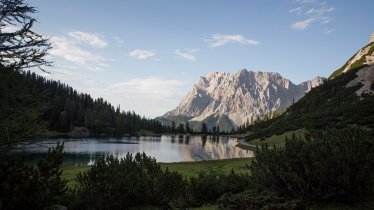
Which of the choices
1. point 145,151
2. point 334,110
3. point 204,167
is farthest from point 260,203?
point 334,110

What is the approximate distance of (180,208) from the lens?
13820mm

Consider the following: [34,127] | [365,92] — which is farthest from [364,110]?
[34,127]

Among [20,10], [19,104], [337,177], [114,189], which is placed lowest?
[114,189]

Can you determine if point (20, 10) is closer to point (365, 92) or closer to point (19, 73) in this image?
point (19, 73)

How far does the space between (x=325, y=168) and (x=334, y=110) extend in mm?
88333

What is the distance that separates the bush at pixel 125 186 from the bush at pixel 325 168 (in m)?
4.40

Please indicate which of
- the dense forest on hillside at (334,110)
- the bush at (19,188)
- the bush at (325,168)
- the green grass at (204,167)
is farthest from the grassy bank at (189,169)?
the dense forest on hillside at (334,110)

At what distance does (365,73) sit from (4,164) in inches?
5258

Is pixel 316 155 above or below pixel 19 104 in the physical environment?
below

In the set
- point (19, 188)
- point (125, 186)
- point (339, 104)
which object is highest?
point (339, 104)

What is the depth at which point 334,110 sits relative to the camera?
91.1 meters

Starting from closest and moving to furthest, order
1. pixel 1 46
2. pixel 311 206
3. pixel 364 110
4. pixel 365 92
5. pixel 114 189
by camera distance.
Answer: pixel 311 206
pixel 114 189
pixel 1 46
pixel 364 110
pixel 365 92

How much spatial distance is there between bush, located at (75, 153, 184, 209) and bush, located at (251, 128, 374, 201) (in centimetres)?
440

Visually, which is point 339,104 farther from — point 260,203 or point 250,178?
point 260,203
